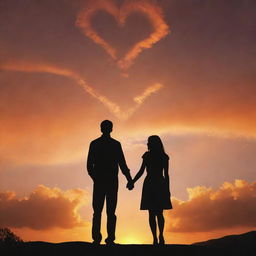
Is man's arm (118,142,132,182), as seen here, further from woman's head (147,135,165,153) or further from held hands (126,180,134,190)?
woman's head (147,135,165,153)

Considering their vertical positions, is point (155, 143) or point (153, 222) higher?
point (155, 143)

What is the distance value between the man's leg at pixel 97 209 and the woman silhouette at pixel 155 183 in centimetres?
128

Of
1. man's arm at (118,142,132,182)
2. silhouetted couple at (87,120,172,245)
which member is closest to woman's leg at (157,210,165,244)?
silhouetted couple at (87,120,172,245)

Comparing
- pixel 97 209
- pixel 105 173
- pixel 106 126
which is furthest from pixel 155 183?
pixel 106 126

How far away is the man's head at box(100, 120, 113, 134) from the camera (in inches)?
441

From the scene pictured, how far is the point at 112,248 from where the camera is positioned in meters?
10.6

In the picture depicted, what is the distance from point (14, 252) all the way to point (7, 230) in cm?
5291

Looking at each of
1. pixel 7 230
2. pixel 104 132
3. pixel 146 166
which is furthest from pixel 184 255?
pixel 7 230

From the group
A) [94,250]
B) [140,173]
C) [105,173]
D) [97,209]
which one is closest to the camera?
[94,250]

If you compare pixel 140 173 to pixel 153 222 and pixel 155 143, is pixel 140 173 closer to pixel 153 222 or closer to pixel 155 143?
pixel 155 143

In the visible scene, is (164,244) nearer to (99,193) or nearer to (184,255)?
(184,255)

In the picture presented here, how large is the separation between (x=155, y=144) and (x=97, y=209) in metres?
2.65

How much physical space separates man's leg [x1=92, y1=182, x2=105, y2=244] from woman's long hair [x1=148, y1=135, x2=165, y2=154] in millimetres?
2029

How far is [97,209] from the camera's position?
35.8ft
